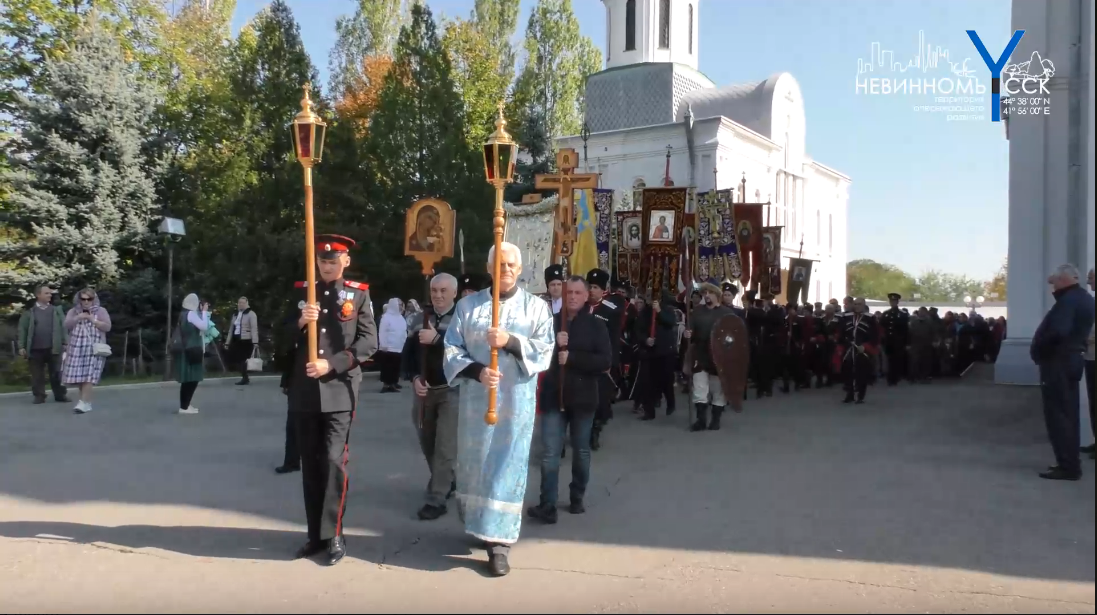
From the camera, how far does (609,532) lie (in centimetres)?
611

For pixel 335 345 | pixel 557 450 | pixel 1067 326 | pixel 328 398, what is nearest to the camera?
pixel 328 398

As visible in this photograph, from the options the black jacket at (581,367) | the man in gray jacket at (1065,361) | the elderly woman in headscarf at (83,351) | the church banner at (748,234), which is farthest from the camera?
the church banner at (748,234)

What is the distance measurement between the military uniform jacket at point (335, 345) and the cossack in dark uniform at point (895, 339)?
14.3 meters

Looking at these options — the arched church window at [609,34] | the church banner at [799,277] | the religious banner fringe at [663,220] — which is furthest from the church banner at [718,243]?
the arched church window at [609,34]

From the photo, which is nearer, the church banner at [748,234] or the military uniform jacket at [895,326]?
the military uniform jacket at [895,326]

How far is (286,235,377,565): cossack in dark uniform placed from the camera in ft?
17.7

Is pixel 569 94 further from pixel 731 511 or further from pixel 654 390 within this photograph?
pixel 731 511

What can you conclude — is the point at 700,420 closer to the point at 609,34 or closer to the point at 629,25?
the point at 629,25

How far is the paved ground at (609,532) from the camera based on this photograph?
187 inches

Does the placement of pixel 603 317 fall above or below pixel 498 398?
above

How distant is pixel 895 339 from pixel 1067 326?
10.4 meters

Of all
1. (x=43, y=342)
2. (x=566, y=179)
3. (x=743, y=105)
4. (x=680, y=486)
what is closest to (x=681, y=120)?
(x=743, y=105)

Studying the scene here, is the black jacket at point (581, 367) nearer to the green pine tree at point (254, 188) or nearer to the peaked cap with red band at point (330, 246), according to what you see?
the peaked cap with red band at point (330, 246)

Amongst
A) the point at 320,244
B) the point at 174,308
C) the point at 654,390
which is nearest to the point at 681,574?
the point at 320,244
